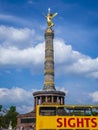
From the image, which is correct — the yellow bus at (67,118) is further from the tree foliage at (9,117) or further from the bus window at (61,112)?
the tree foliage at (9,117)

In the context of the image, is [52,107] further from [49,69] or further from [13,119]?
[13,119]

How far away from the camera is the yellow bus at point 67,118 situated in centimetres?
1872

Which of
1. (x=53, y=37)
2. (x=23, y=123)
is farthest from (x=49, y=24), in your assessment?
(x=23, y=123)

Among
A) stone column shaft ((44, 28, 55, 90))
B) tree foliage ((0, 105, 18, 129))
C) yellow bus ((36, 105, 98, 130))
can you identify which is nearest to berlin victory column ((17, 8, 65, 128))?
stone column shaft ((44, 28, 55, 90))

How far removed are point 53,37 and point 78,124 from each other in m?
56.9

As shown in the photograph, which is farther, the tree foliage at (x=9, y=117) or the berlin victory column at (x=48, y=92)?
the tree foliage at (x=9, y=117)

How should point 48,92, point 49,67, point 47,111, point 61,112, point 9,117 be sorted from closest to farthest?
1. point 47,111
2. point 61,112
3. point 48,92
4. point 49,67
5. point 9,117

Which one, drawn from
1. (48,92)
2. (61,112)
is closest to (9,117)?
(48,92)

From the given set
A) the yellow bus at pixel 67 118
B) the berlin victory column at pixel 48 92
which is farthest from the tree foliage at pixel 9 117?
the yellow bus at pixel 67 118

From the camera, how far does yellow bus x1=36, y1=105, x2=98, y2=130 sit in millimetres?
18719

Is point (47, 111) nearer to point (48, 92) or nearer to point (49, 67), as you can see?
point (48, 92)

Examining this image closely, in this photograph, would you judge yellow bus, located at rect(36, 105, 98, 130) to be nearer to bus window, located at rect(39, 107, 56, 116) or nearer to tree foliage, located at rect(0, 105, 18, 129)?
bus window, located at rect(39, 107, 56, 116)

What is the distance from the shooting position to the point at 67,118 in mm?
18953

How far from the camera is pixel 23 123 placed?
235ft
